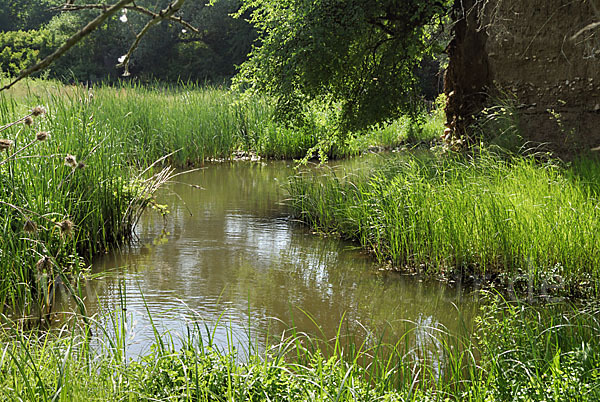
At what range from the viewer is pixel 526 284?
4.81 metres

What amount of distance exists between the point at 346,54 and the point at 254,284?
13.7 feet

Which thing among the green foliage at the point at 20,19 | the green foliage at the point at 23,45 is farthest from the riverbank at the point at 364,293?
the green foliage at the point at 20,19

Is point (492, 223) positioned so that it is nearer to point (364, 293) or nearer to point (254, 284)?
point (364, 293)

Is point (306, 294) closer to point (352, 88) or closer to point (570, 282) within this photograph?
point (570, 282)

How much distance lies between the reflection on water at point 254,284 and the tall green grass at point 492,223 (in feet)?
1.01

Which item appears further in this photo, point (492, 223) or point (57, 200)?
point (492, 223)

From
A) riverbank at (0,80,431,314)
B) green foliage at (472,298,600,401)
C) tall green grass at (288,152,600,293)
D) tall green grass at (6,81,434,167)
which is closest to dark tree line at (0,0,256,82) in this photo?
tall green grass at (6,81,434,167)

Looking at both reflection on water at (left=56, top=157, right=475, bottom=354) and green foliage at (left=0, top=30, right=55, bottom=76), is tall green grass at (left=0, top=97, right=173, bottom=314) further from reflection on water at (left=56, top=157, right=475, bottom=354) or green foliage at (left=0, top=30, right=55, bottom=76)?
green foliage at (left=0, top=30, right=55, bottom=76)

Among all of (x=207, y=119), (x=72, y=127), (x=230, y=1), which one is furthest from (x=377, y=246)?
(x=230, y=1)

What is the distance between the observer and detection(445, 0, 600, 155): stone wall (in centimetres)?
702

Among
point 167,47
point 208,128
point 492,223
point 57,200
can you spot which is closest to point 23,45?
point 167,47

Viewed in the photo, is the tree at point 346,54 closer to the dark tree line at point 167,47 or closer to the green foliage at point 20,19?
the dark tree line at point 167,47

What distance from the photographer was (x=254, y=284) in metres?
5.26

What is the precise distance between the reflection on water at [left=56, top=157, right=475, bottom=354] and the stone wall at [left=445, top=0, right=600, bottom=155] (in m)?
2.94
